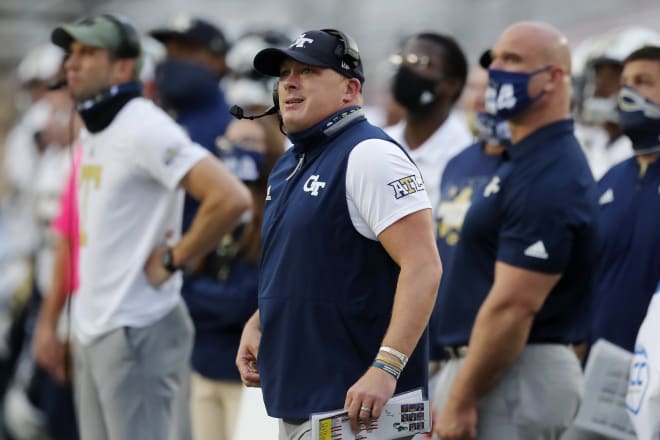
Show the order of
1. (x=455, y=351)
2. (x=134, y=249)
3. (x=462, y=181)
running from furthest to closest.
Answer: (x=462, y=181), (x=134, y=249), (x=455, y=351)

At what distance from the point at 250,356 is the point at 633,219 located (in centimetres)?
206

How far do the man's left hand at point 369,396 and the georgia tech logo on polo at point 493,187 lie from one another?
1.72 m

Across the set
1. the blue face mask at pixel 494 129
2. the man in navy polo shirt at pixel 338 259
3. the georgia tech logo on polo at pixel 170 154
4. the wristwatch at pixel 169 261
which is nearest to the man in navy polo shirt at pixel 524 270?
the blue face mask at pixel 494 129

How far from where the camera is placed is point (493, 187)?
5574 millimetres

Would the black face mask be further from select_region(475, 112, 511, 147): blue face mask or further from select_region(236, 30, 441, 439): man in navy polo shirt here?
select_region(236, 30, 441, 439): man in navy polo shirt

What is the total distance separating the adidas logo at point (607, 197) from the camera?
19.8 feet

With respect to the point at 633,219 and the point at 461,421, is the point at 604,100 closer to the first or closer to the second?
the point at 633,219

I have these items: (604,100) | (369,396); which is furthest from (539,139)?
(604,100)

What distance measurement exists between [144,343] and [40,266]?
3820 mm

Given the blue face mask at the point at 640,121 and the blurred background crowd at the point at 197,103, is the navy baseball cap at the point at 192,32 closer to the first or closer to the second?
the blurred background crowd at the point at 197,103

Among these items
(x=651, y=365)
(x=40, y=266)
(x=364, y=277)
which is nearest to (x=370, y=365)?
(x=364, y=277)

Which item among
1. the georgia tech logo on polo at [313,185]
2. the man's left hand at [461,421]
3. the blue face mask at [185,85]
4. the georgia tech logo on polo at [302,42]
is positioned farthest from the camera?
the blue face mask at [185,85]

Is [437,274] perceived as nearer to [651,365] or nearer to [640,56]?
[651,365]

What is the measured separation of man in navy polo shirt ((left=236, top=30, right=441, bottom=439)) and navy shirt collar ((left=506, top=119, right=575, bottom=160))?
1.32 m
